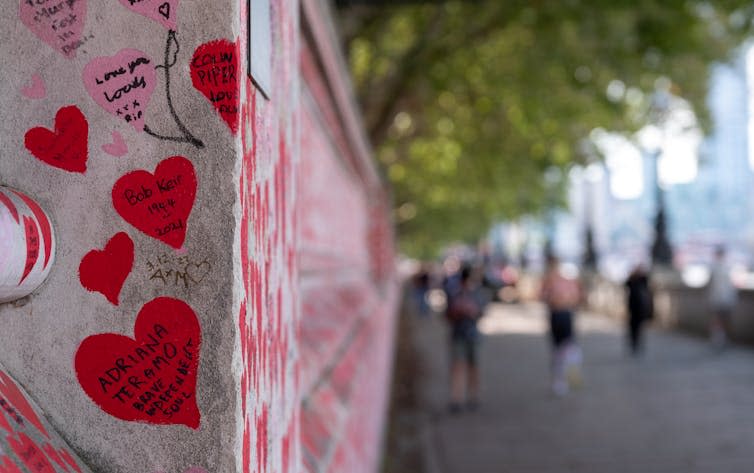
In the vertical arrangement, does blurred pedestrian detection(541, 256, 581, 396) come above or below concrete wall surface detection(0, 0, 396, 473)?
below

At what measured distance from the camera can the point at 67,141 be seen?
1566mm

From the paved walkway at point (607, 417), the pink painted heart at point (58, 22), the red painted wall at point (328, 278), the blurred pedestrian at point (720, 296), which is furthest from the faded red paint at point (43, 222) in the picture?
the blurred pedestrian at point (720, 296)

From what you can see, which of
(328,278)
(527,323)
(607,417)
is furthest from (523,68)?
(527,323)

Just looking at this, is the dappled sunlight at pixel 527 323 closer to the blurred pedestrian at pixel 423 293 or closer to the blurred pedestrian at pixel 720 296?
the blurred pedestrian at pixel 423 293

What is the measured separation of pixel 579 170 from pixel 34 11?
17.4 metres

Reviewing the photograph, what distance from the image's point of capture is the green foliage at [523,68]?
987 cm

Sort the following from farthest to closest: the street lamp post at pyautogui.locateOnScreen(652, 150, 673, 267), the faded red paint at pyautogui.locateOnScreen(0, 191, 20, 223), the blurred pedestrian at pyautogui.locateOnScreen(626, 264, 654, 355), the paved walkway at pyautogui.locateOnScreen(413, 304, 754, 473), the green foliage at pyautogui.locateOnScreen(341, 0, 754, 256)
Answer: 1. the street lamp post at pyautogui.locateOnScreen(652, 150, 673, 267)
2. the blurred pedestrian at pyautogui.locateOnScreen(626, 264, 654, 355)
3. the green foliage at pyautogui.locateOnScreen(341, 0, 754, 256)
4. the paved walkway at pyautogui.locateOnScreen(413, 304, 754, 473)
5. the faded red paint at pyautogui.locateOnScreen(0, 191, 20, 223)

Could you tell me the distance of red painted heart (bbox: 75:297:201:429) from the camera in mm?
1515

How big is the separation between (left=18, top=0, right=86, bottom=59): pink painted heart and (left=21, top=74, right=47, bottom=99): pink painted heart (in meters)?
0.07

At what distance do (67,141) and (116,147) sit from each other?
0.10 m

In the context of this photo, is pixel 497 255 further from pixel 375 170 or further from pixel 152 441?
pixel 152 441

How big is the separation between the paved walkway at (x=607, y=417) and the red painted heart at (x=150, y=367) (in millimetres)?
5918

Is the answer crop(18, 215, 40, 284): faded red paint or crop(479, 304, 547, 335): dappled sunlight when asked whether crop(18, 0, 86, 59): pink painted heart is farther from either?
crop(479, 304, 547, 335): dappled sunlight

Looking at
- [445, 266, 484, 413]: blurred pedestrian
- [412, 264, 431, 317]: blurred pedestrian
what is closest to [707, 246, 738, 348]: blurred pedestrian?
[445, 266, 484, 413]: blurred pedestrian
